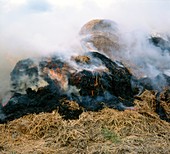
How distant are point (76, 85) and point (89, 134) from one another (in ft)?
4.35

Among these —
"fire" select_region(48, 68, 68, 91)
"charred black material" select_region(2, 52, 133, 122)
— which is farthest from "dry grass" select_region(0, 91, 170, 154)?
"fire" select_region(48, 68, 68, 91)

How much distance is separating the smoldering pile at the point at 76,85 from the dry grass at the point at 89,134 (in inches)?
10.1

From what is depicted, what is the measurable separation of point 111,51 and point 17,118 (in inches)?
118

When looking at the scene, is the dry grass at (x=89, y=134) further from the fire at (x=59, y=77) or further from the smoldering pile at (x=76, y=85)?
the fire at (x=59, y=77)

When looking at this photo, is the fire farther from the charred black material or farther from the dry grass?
the dry grass

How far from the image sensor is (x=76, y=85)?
6086 millimetres

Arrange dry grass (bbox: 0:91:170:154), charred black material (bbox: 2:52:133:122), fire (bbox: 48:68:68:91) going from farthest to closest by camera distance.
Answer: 1. fire (bbox: 48:68:68:91)
2. charred black material (bbox: 2:52:133:122)
3. dry grass (bbox: 0:91:170:154)

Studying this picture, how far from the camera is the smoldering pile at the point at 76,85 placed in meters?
5.73

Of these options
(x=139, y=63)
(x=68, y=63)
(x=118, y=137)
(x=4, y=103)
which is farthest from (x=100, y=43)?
(x=118, y=137)

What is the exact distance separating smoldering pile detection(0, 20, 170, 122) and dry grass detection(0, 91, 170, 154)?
26cm

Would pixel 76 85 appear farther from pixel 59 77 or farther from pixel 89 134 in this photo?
pixel 89 134

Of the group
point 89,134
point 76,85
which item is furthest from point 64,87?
point 89,134

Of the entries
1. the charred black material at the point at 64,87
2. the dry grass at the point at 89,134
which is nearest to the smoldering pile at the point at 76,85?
the charred black material at the point at 64,87

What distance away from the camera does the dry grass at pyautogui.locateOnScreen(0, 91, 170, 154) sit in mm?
4535
